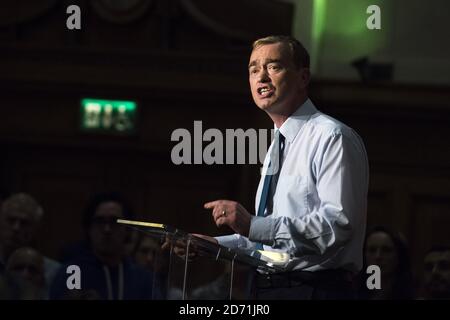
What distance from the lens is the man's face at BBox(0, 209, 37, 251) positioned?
5.18m

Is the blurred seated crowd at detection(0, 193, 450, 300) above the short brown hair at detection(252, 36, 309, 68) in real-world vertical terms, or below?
below

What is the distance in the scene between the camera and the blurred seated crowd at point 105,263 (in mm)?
4711

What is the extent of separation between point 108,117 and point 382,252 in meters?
2.68

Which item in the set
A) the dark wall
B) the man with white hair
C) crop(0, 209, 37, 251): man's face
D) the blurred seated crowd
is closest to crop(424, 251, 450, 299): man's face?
the blurred seated crowd

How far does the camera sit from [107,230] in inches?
197

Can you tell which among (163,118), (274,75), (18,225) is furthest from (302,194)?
(163,118)

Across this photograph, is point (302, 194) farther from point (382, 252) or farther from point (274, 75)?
point (382, 252)

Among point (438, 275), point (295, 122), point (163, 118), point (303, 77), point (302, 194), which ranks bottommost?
point (438, 275)

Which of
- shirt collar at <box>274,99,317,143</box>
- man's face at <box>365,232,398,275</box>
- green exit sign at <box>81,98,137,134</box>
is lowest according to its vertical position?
man's face at <box>365,232,398,275</box>

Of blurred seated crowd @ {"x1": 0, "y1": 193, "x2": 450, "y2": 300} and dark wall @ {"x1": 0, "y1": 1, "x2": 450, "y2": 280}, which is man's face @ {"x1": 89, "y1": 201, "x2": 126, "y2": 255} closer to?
blurred seated crowd @ {"x1": 0, "y1": 193, "x2": 450, "y2": 300}

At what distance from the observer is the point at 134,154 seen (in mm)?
7289

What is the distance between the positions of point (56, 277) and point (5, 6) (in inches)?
113

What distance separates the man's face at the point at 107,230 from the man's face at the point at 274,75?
209 cm

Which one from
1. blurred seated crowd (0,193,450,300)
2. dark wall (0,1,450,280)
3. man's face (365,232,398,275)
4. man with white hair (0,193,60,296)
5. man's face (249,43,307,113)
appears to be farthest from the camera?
dark wall (0,1,450,280)
